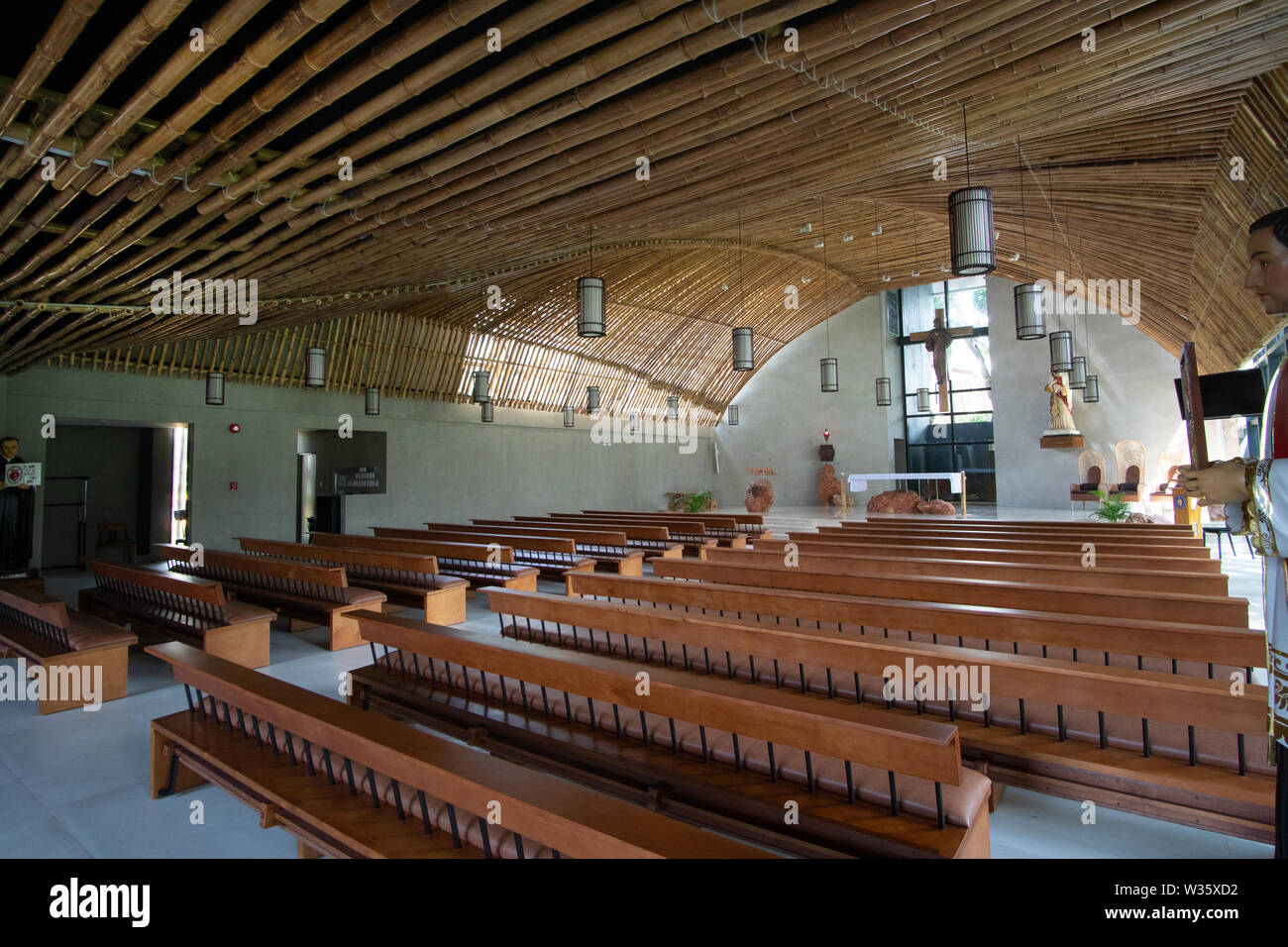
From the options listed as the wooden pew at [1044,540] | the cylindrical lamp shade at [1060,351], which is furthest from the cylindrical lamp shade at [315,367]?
the cylindrical lamp shade at [1060,351]

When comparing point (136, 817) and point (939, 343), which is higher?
point (939, 343)

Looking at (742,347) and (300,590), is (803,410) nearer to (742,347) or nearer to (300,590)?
(742,347)

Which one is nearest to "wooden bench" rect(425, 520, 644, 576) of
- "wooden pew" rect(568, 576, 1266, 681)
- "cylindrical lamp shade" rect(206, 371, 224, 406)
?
"wooden pew" rect(568, 576, 1266, 681)

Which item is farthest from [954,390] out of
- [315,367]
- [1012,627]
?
[1012,627]

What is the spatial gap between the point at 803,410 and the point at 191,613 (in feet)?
64.1

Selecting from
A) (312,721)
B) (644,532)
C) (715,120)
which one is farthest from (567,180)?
(644,532)

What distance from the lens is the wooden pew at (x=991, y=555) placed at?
217 inches

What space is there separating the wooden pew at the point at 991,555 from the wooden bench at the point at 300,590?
4.00 m

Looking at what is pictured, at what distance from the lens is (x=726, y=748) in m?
2.69

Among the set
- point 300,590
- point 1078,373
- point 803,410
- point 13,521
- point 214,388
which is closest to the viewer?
point 300,590

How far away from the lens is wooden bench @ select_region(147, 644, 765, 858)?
1.57 meters

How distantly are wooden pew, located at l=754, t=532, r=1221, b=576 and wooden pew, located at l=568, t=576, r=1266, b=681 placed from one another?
2112 millimetres

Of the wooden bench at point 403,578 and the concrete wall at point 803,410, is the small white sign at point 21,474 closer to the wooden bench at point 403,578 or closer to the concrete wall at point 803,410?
the wooden bench at point 403,578
